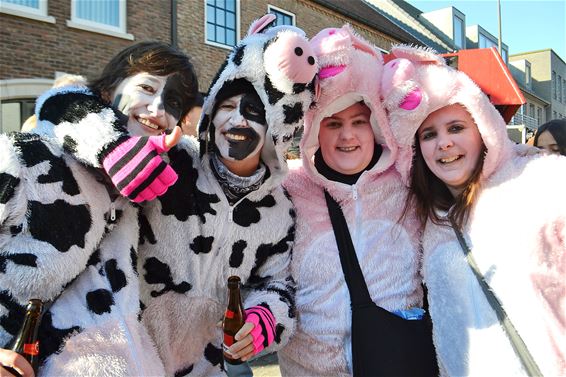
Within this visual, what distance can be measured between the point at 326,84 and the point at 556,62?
44926mm

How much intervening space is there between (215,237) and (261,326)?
0.44 m

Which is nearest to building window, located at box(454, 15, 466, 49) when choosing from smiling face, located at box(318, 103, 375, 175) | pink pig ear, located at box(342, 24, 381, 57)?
pink pig ear, located at box(342, 24, 381, 57)

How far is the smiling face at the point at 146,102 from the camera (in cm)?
197

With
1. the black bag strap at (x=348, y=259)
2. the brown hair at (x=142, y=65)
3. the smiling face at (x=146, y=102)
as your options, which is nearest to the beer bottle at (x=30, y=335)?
the smiling face at (x=146, y=102)

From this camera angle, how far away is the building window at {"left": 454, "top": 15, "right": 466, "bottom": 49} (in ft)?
89.8

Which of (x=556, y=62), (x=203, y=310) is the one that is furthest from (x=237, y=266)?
(x=556, y=62)

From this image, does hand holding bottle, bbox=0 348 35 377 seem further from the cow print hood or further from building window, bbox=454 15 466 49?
building window, bbox=454 15 466 49

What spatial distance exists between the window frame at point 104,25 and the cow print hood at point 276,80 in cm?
750

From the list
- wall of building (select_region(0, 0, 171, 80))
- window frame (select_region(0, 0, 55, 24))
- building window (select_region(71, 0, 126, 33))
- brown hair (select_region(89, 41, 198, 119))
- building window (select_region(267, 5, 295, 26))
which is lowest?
brown hair (select_region(89, 41, 198, 119))

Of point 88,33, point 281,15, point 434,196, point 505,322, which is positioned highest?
point 281,15

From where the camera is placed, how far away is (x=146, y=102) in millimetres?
1993

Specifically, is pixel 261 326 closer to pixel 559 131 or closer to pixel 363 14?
pixel 559 131

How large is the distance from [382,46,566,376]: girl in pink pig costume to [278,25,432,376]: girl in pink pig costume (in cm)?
9

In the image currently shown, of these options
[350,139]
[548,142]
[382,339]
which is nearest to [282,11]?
[548,142]
